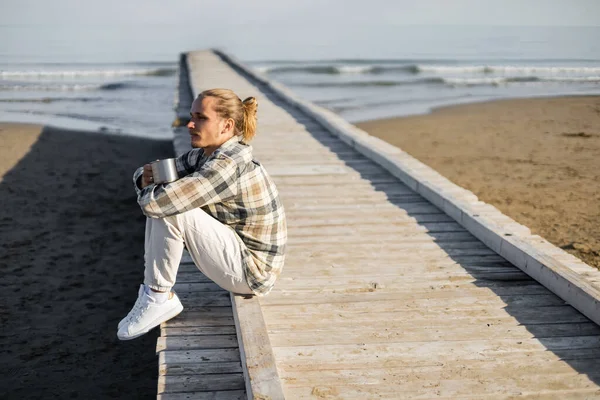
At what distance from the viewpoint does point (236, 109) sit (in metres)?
3.97

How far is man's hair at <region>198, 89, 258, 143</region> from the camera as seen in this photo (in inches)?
155

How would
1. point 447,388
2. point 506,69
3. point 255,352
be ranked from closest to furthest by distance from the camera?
point 447,388 < point 255,352 < point 506,69

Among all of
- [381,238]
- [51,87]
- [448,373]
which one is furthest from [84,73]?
[448,373]

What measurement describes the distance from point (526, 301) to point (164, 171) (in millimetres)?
2128

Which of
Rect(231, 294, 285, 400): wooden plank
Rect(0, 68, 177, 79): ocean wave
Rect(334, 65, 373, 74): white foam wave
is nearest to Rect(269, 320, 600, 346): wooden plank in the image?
Rect(231, 294, 285, 400): wooden plank

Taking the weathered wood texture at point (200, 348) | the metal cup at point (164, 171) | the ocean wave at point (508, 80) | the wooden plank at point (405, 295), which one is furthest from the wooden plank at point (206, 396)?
the ocean wave at point (508, 80)

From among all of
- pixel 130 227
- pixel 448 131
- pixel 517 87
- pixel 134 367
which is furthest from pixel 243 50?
pixel 134 367

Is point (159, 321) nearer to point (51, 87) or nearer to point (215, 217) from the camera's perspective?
point (215, 217)

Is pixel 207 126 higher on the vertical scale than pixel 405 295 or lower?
higher

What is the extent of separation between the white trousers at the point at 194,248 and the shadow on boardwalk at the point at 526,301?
1.38 m

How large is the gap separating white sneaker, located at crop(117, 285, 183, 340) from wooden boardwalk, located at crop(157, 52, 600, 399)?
0.08 m

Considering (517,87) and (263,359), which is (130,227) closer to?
(263,359)

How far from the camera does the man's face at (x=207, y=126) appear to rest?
3.93 metres

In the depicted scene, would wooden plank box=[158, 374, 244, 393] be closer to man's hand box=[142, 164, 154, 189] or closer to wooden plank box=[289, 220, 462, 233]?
man's hand box=[142, 164, 154, 189]
